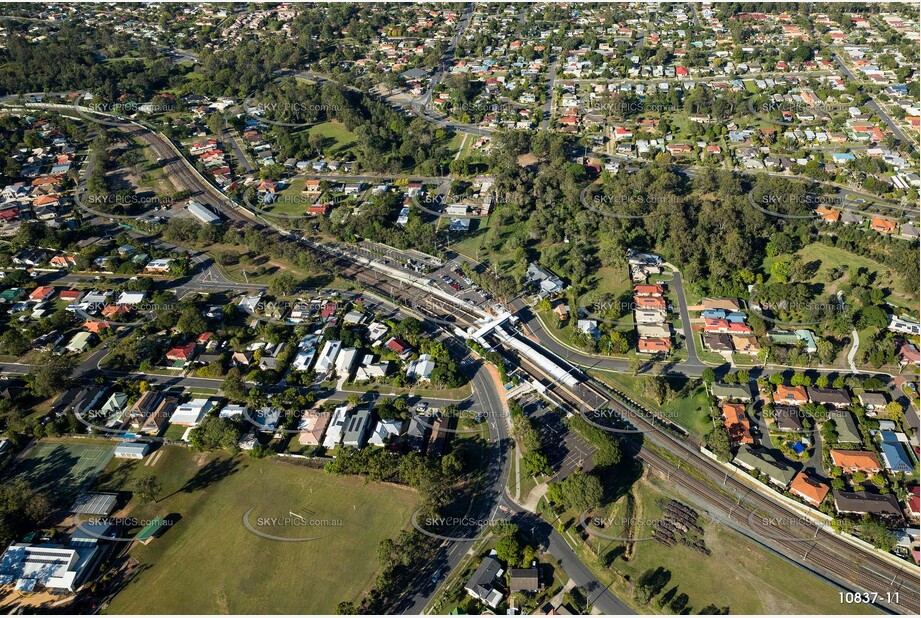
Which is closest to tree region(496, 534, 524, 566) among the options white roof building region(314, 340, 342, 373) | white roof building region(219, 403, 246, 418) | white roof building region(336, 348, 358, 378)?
white roof building region(336, 348, 358, 378)

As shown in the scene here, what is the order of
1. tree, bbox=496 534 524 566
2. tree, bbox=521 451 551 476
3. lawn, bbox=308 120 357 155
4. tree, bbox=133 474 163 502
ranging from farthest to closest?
lawn, bbox=308 120 357 155 < tree, bbox=521 451 551 476 < tree, bbox=133 474 163 502 < tree, bbox=496 534 524 566

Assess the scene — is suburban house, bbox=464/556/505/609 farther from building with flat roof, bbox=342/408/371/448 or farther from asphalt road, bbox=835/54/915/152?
asphalt road, bbox=835/54/915/152

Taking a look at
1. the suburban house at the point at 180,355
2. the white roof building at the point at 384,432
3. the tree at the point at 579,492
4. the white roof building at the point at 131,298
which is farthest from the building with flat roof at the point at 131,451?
the tree at the point at 579,492

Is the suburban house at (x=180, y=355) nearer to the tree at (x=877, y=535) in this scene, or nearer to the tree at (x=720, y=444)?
the tree at (x=720, y=444)

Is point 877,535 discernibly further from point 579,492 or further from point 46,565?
point 46,565

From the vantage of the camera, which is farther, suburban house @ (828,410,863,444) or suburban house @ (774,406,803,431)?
suburban house @ (774,406,803,431)
